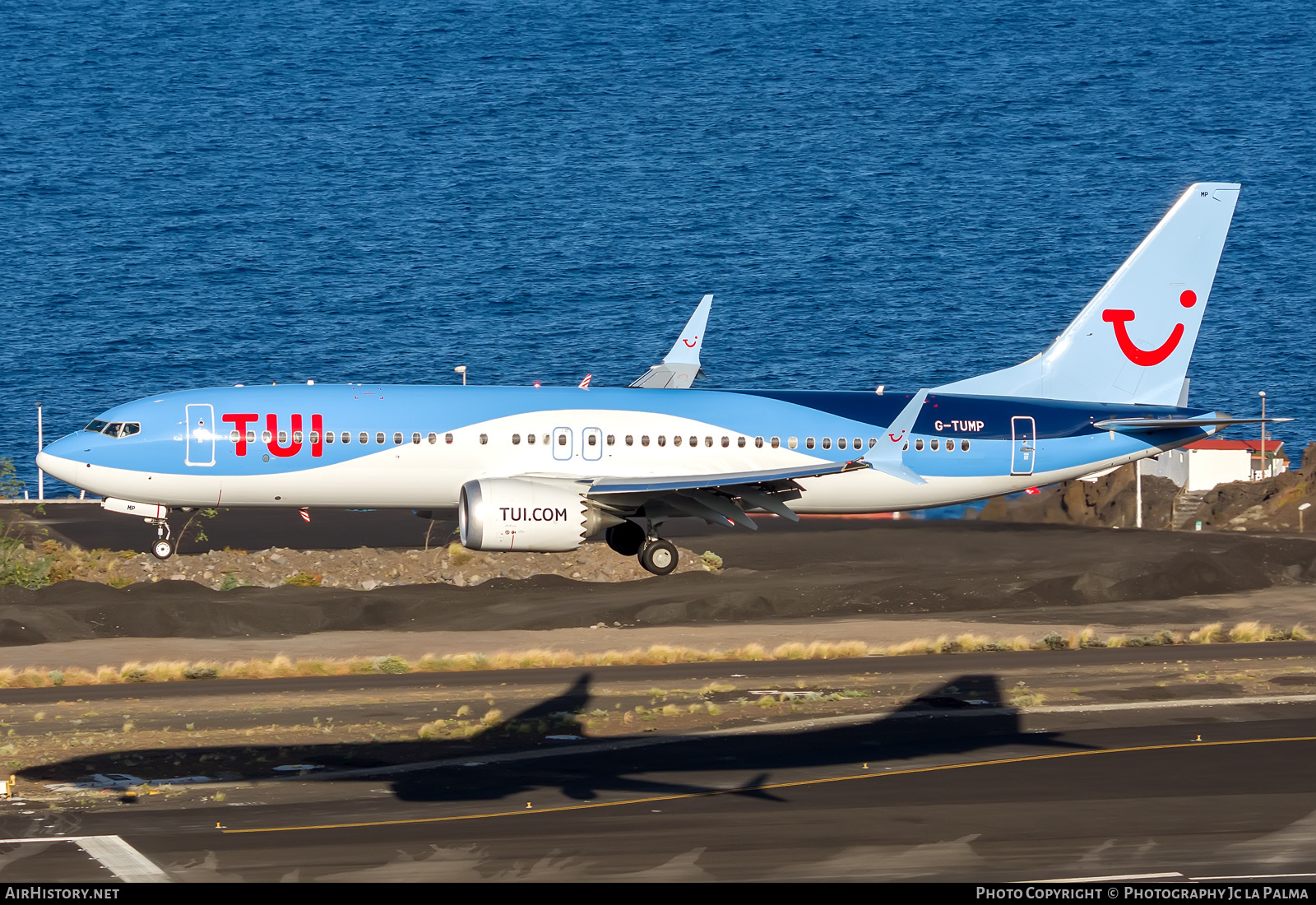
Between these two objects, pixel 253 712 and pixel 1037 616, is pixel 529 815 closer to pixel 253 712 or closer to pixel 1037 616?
pixel 253 712

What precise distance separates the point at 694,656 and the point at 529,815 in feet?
61.5

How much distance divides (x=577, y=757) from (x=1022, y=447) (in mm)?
21515

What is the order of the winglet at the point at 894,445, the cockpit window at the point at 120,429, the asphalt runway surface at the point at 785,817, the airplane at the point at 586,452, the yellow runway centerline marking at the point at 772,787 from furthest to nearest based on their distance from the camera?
the cockpit window at the point at 120,429 < the airplane at the point at 586,452 < the winglet at the point at 894,445 < the yellow runway centerline marking at the point at 772,787 < the asphalt runway surface at the point at 785,817

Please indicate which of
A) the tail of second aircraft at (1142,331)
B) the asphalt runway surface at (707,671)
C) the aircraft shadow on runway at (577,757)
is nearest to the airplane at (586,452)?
the tail of second aircraft at (1142,331)

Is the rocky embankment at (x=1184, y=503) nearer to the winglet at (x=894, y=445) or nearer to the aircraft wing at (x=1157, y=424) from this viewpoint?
the aircraft wing at (x=1157, y=424)

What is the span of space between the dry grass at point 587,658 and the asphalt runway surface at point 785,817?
8.93 m

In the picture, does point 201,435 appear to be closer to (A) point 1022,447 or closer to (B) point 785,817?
(A) point 1022,447

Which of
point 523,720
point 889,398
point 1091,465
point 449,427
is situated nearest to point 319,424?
point 449,427

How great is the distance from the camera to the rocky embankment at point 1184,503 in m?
77.4

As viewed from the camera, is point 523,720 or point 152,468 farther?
point 152,468

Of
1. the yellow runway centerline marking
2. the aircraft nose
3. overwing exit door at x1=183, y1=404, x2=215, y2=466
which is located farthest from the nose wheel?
the yellow runway centerline marking

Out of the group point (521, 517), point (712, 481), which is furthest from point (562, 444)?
point (712, 481)

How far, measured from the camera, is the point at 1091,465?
43031 mm

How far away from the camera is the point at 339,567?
180 feet
